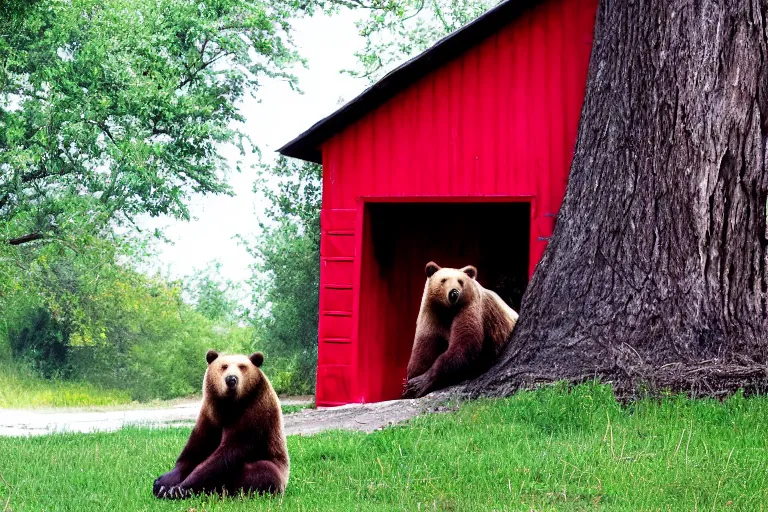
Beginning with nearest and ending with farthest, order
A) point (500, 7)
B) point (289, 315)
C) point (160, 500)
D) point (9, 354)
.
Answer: point (160, 500)
point (500, 7)
point (289, 315)
point (9, 354)

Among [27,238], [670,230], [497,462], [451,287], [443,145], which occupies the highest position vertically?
[443,145]

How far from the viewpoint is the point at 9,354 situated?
20062 mm

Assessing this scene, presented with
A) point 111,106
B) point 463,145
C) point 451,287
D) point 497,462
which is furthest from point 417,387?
point 111,106

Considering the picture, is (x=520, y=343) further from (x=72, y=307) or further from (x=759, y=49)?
(x=72, y=307)

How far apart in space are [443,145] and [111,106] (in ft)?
26.1

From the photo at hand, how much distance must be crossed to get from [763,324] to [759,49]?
2.57m

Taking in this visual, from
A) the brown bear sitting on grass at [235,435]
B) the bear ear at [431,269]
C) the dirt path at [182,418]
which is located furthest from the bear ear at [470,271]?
the brown bear sitting on grass at [235,435]

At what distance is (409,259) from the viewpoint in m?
14.8

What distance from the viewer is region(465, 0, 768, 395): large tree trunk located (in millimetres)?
8703

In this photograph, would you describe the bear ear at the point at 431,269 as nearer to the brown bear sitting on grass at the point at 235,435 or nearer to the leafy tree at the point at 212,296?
the brown bear sitting on grass at the point at 235,435

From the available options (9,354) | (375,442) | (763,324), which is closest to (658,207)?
(763,324)

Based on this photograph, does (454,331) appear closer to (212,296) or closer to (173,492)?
(173,492)

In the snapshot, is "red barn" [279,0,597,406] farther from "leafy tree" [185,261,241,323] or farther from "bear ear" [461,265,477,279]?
"leafy tree" [185,261,241,323]

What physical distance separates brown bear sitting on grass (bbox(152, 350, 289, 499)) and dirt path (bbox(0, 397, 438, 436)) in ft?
9.28
